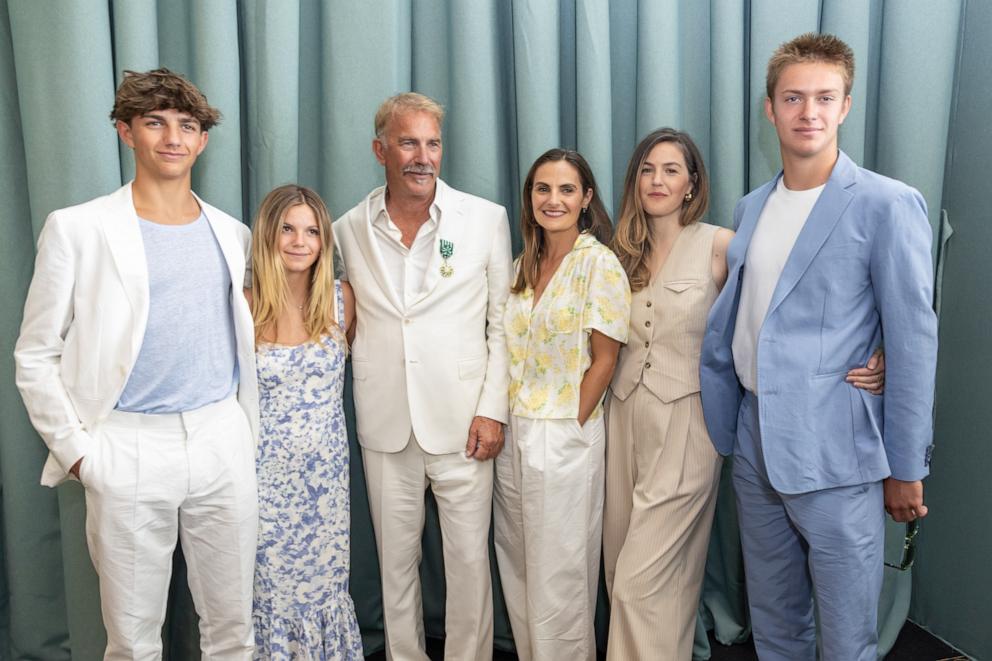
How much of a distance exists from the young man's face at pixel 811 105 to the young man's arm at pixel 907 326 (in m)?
0.23

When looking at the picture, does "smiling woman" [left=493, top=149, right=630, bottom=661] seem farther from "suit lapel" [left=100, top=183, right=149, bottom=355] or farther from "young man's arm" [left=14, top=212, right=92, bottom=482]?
"young man's arm" [left=14, top=212, right=92, bottom=482]

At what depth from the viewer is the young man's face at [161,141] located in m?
1.91

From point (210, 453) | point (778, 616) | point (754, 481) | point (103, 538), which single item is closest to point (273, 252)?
point (210, 453)

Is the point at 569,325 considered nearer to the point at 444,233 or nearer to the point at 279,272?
the point at 444,233

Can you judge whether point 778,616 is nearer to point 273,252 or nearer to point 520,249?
point 520,249

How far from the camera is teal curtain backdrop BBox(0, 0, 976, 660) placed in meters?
2.36

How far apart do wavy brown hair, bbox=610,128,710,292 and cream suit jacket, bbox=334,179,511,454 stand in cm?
37

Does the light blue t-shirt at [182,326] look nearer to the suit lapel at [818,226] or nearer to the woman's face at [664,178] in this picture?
the woman's face at [664,178]

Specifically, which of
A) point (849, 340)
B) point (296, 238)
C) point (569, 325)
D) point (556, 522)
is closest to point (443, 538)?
point (556, 522)

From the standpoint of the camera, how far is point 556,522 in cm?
223

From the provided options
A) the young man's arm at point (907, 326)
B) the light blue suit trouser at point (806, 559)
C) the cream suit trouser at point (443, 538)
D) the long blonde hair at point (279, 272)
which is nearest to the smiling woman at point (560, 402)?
the cream suit trouser at point (443, 538)

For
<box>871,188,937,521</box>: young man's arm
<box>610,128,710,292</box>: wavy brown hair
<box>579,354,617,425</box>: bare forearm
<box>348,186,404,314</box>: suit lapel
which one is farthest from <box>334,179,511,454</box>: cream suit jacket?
<box>871,188,937,521</box>: young man's arm

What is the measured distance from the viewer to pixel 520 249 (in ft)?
8.77

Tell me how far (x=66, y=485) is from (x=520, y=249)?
5.14 feet
